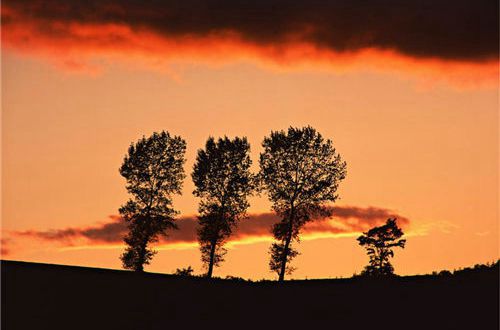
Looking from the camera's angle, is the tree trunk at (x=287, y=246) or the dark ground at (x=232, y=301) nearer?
the dark ground at (x=232, y=301)

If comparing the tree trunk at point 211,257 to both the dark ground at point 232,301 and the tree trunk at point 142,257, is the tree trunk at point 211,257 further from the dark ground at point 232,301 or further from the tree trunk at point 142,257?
the dark ground at point 232,301

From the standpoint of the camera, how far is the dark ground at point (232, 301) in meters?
40.0

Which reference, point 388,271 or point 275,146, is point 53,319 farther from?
point 388,271

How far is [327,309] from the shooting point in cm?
4362

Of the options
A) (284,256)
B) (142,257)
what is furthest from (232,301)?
(142,257)

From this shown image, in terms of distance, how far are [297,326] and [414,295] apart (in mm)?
9717

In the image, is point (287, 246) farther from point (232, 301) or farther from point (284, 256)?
point (232, 301)

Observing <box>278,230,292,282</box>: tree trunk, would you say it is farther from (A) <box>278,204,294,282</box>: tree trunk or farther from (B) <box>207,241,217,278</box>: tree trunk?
(B) <box>207,241,217,278</box>: tree trunk

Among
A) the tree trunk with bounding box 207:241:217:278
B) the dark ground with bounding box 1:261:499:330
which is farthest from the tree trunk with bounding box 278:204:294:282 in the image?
the dark ground with bounding box 1:261:499:330

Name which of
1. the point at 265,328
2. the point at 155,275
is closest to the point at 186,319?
the point at 265,328

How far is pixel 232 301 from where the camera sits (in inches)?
1788

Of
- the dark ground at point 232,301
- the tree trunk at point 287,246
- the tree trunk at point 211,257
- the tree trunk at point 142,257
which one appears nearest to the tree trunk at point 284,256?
the tree trunk at point 287,246

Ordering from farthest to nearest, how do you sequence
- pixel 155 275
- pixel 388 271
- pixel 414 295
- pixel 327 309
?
pixel 388 271 < pixel 155 275 < pixel 414 295 < pixel 327 309

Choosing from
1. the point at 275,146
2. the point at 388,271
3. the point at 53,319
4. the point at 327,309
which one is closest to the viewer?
the point at 53,319
